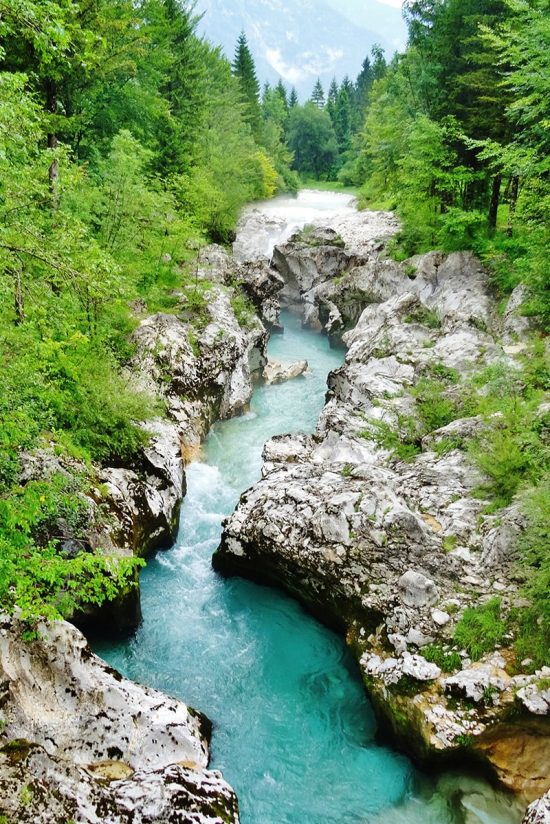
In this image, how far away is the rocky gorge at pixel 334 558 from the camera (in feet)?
20.7

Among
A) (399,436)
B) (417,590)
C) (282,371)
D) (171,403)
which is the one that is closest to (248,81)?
(282,371)

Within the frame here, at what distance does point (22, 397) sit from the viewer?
716cm

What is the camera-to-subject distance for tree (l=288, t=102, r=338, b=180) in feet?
221

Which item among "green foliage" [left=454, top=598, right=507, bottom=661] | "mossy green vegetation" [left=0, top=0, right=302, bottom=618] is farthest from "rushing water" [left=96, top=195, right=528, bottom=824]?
"green foliage" [left=454, top=598, right=507, bottom=661]

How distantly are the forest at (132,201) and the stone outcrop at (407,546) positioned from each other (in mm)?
1160

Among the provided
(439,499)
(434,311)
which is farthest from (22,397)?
(434,311)

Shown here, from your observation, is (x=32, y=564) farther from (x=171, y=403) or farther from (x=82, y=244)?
(x=171, y=403)

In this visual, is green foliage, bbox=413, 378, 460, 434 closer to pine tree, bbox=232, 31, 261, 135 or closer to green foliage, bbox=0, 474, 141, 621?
green foliage, bbox=0, 474, 141, 621

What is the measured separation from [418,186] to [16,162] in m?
17.8

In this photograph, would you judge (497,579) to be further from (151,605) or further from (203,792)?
(151,605)

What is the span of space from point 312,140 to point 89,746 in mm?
75782

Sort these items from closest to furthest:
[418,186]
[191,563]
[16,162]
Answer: [16,162]
[191,563]
[418,186]

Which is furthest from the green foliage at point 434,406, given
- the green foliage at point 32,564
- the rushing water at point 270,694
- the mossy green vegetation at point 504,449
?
the green foliage at point 32,564

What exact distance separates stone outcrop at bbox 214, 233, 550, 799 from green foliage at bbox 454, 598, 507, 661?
14 cm
